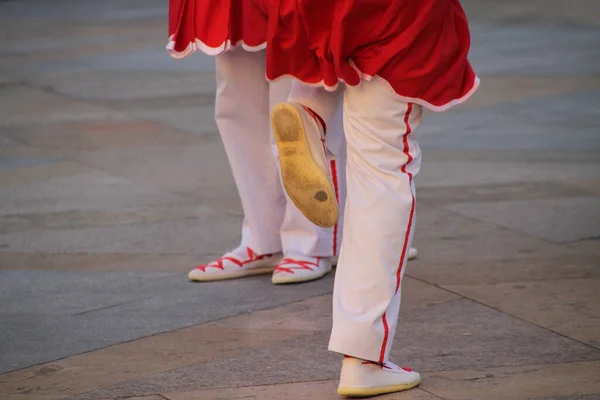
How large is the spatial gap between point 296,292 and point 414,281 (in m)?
0.49

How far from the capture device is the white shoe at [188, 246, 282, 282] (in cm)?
516

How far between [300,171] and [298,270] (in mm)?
1513

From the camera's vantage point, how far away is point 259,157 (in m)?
5.11

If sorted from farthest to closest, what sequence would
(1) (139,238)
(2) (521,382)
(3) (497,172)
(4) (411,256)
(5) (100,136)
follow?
(5) (100,136) < (3) (497,172) < (1) (139,238) < (4) (411,256) < (2) (521,382)

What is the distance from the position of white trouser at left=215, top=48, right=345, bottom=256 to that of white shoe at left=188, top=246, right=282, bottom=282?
46 mm

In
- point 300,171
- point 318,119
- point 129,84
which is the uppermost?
point 318,119

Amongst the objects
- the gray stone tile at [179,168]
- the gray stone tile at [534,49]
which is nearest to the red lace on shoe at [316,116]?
the gray stone tile at [179,168]

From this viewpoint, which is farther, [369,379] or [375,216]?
[369,379]

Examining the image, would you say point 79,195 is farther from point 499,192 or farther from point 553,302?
point 553,302

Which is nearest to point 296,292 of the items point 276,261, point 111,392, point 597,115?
point 276,261

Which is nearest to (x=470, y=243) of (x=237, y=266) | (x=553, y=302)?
(x=553, y=302)

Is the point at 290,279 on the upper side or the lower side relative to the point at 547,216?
lower

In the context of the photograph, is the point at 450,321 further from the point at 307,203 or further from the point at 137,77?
the point at 137,77

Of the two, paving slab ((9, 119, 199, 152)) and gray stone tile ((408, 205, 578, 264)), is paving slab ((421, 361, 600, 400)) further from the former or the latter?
paving slab ((9, 119, 199, 152))
